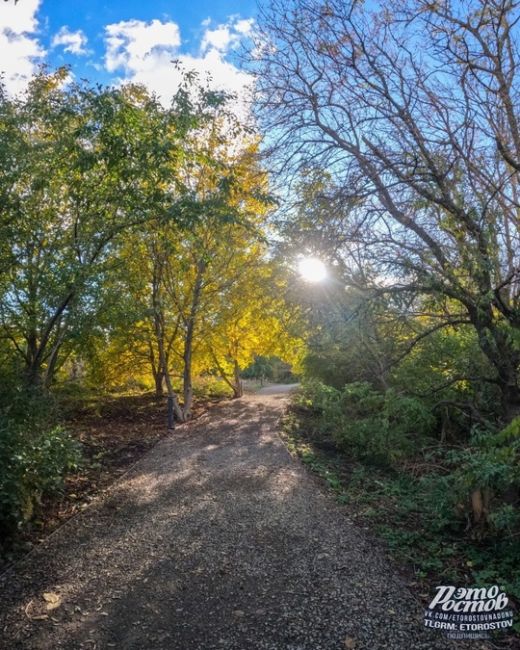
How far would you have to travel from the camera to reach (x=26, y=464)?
4.24 metres

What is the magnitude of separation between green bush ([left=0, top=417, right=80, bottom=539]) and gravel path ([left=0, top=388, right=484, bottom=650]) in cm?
43

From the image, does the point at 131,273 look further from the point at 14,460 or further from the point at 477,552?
the point at 477,552

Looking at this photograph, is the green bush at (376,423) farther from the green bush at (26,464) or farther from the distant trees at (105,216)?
the green bush at (26,464)

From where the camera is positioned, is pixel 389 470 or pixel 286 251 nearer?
pixel 286 251

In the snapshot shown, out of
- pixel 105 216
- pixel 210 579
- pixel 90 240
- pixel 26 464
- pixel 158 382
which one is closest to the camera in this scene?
pixel 210 579

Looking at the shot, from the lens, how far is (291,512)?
5.14 metres

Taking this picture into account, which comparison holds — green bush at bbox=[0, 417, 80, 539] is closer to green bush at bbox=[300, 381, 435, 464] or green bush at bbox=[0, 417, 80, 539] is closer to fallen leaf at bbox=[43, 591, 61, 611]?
fallen leaf at bbox=[43, 591, 61, 611]

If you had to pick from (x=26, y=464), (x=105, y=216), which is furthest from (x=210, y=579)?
(x=105, y=216)

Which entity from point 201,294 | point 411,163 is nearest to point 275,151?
point 411,163

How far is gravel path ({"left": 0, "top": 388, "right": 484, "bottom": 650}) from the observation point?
2957 millimetres

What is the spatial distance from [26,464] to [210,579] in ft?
7.03

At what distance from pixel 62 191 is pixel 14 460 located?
5.75 meters

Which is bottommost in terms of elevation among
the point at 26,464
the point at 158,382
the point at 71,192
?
the point at 26,464

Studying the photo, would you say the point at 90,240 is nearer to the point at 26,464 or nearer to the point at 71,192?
the point at 71,192
